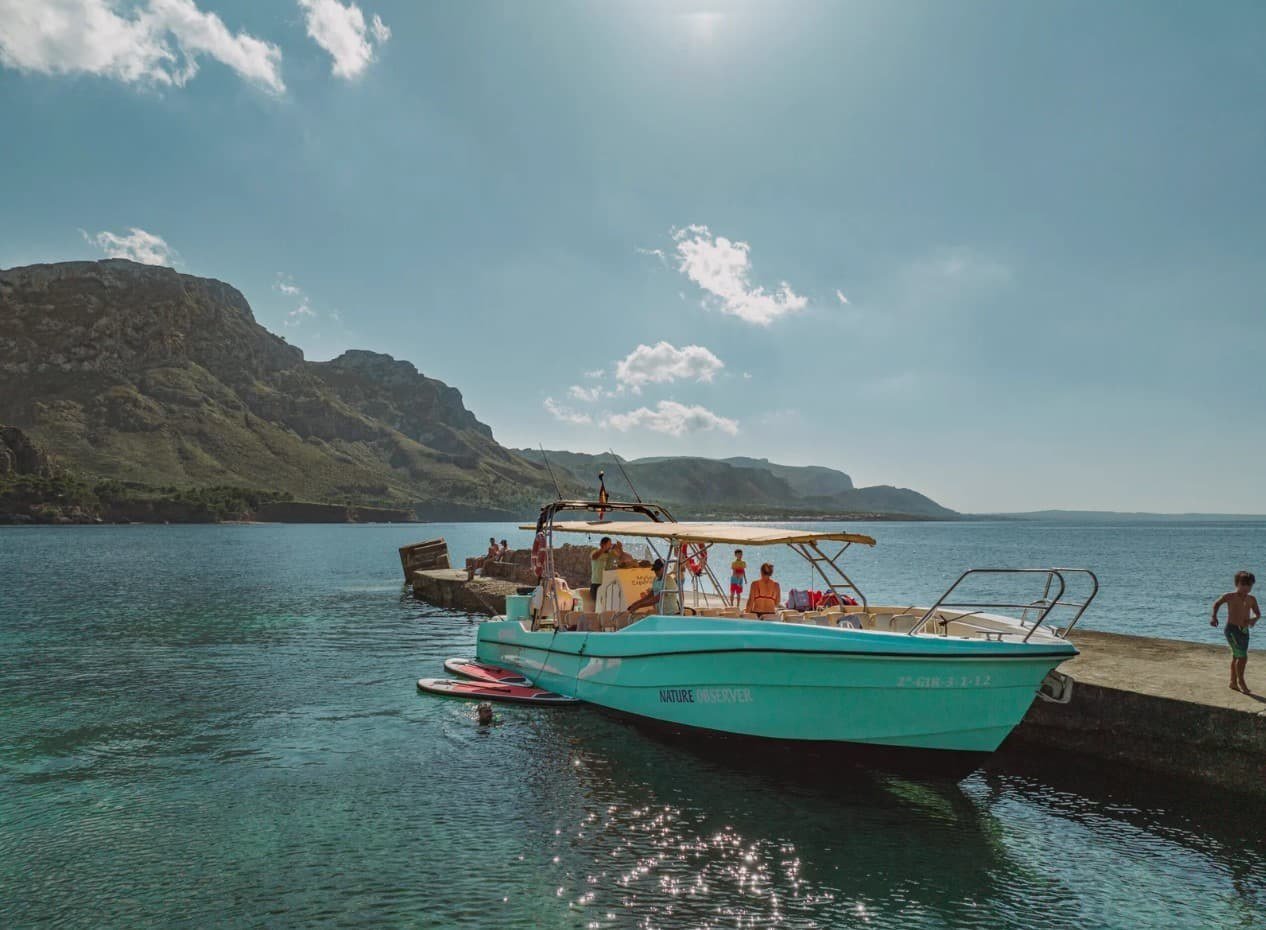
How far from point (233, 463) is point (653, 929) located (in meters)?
217

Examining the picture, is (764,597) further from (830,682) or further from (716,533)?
(830,682)

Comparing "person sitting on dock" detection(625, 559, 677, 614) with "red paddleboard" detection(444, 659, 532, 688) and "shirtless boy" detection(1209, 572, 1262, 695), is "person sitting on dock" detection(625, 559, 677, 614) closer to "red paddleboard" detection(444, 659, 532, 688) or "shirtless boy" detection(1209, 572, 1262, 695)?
"red paddleboard" detection(444, 659, 532, 688)

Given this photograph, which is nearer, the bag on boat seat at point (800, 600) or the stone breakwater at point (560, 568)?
the bag on boat seat at point (800, 600)

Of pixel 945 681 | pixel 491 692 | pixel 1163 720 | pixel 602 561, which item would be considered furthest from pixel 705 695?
pixel 1163 720

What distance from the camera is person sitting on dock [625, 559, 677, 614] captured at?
1404 cm

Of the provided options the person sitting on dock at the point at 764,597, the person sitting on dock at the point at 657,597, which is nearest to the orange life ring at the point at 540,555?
the person sitting on dock at the point at 657,597

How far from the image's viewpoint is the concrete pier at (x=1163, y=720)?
1035 centimetres

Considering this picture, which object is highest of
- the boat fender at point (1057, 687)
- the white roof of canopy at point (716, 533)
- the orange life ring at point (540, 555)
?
the white roof of canopy at point (716, 533)

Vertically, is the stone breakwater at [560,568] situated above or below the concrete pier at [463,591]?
above

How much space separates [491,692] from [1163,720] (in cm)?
1236

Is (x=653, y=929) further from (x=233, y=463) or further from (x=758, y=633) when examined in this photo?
(x=233, y=463)

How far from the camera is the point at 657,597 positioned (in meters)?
14.7

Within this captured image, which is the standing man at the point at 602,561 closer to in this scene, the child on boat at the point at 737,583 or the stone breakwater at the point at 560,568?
the child on boat at the point at 737,583

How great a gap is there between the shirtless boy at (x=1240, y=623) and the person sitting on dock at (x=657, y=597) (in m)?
8.66
